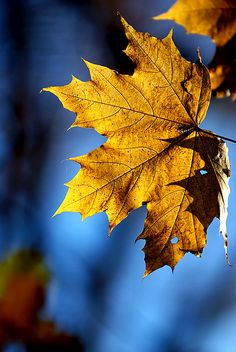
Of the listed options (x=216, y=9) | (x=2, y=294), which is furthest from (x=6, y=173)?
(x=216, y=9)

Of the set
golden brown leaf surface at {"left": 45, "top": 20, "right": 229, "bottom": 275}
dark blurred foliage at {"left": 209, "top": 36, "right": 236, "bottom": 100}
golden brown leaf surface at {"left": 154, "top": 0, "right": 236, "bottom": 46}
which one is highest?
golden brown leaf surface at {"left": 154, "top": 0, "right": 236, "bottom": 46}

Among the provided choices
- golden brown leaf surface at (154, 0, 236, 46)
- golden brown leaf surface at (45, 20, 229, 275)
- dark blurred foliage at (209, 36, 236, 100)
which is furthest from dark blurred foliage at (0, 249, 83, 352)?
golden brown leaf surface at (154, 0, 236, 46)

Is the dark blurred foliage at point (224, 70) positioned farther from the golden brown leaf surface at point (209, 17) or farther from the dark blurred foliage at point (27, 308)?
the dark blurred foliage at point (27, 308)

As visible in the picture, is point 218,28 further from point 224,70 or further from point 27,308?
point 27,308

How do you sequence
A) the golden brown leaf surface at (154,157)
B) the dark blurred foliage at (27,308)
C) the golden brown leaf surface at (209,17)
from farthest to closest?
1. the dark blurred foliage at (27,308)
2. the golden brown leaf surface at (209,17)
3. the golden brown leaf surface at (154,157)

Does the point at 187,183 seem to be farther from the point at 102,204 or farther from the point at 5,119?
the point at 5,119

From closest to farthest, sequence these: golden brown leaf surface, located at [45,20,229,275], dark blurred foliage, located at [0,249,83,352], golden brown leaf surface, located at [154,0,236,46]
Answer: golden brown leaf surface, located at [45,20,229,275]
golden brown leaf surface, located at [154,0,236,46]
dark blurred foliage, located at [0,249,83,352]

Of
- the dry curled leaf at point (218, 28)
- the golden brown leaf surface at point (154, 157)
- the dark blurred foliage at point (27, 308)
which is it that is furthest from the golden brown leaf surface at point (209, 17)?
the dark blurred foliage at point (27, 308)

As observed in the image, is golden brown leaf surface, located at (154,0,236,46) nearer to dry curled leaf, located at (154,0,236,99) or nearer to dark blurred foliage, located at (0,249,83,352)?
dry curled leaf, located at (154,0,236,99)
